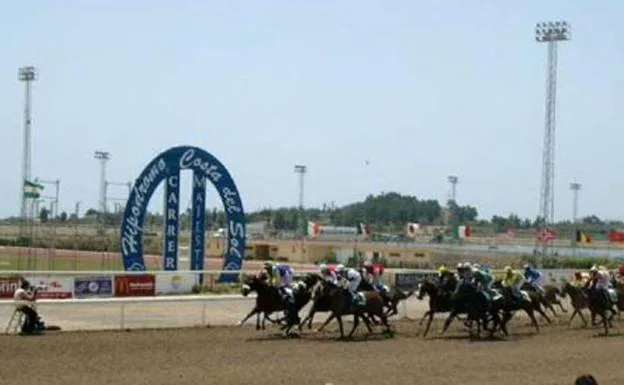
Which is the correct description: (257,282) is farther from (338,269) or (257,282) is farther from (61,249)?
(61,249)

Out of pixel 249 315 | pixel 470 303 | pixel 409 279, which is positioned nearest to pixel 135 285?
pixel 249 315

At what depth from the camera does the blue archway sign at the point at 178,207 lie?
111 feet

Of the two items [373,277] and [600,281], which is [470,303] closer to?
[373,277]

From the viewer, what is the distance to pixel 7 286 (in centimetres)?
2603

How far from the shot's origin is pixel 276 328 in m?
24.3

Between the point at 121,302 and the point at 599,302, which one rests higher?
the point at 599,302

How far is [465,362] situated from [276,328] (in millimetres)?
7190

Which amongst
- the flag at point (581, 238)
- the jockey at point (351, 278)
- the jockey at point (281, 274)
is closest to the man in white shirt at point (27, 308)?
the jockey at point (281, 274)

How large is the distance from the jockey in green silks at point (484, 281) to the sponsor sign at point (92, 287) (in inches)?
375

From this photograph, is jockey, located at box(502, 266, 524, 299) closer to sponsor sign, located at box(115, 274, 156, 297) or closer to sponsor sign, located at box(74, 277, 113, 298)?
sponsor sign, located at box(115, 274, 156, 297)

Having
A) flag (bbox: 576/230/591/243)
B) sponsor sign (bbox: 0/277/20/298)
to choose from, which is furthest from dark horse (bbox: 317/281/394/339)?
flag (bbox: 576/230/591/243)

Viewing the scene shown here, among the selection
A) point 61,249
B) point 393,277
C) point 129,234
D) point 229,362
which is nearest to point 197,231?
point 129,234

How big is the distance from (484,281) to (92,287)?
9982 millimetres

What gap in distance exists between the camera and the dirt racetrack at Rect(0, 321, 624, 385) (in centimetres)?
1517
